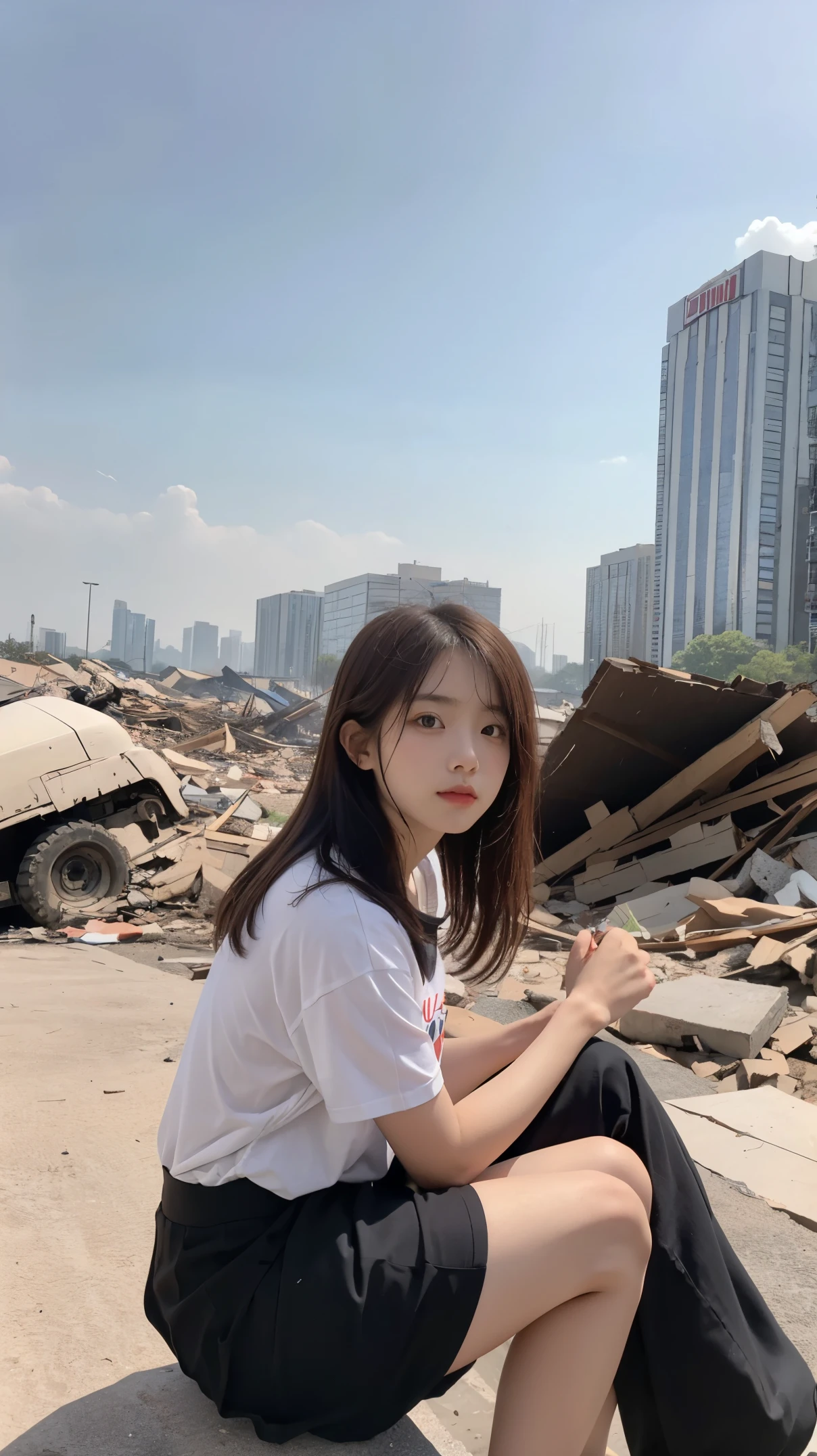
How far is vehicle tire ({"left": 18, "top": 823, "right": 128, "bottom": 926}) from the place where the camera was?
7664 millimetres

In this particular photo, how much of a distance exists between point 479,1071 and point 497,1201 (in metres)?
0.55

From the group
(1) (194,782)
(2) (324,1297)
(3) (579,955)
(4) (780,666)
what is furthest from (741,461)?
(2) (324,1297)

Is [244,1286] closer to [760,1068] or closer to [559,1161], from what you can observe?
[559,1161]

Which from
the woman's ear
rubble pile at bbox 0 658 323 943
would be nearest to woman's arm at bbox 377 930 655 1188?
the woman's ear

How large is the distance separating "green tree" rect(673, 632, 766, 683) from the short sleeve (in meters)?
71.1

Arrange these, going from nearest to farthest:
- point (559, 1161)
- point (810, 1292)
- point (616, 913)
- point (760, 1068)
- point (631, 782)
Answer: point (559, 1161) < point (810, 1292) < point (760, 1068) < point (616, 913) < point (631, 782)

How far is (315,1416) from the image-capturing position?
135 cm

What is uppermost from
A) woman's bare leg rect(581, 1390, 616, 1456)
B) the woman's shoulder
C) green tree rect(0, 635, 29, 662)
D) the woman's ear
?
green tree rect(0, 635, 29, 662)

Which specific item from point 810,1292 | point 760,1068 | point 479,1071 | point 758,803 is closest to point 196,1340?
point 479,1071

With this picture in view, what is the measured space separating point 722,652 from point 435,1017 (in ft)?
243

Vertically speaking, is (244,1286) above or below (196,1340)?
above

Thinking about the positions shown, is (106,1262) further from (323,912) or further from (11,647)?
(11,647)

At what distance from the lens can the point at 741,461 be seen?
286ft

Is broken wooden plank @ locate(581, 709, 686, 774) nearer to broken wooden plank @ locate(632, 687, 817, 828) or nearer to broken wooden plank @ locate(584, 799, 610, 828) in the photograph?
broken wooden plank @ locate(632, 687, 817, 828)
